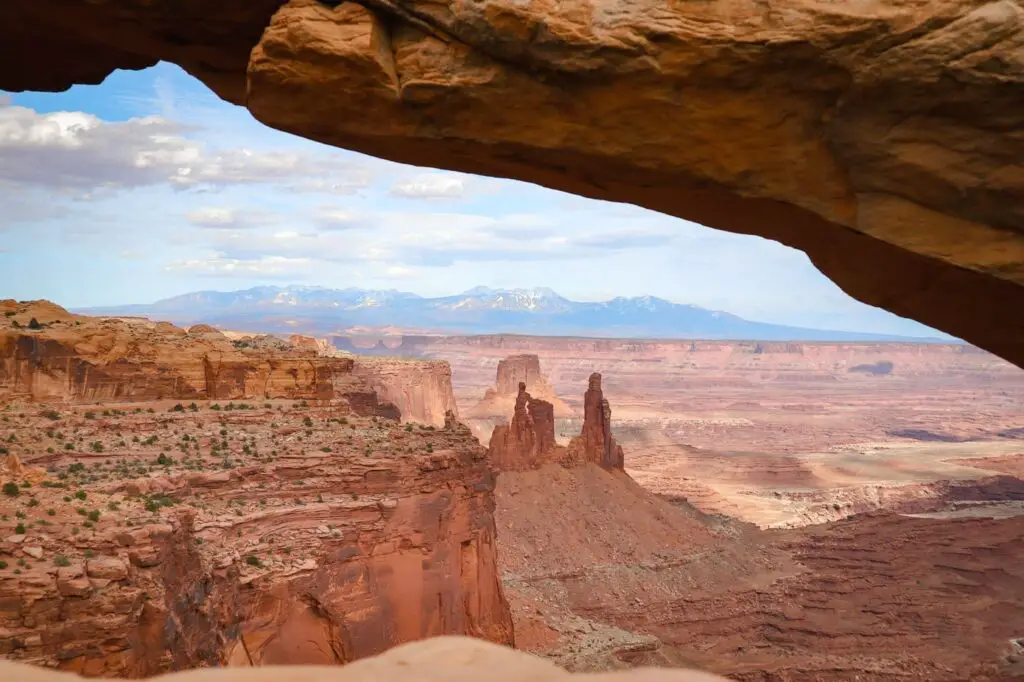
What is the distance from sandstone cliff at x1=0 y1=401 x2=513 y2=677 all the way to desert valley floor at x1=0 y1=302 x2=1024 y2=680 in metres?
0.05

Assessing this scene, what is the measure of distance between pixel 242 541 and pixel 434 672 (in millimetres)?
13609

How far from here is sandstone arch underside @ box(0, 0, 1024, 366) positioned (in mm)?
6598

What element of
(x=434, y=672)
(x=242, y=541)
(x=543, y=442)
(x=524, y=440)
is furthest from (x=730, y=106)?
(x=543, y=442)

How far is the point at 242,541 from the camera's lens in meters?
17.2

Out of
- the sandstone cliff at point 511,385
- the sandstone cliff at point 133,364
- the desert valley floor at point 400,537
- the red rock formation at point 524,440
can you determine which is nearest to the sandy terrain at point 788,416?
the desert valley floor at point 400,537

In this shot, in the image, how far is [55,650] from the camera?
1080cm

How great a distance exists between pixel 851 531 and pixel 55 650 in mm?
49566

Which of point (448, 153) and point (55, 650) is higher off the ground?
point (448, 153)

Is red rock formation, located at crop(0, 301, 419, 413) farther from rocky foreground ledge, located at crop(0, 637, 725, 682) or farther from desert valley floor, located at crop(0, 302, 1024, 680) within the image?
rocky foreground ledge, located at crop(0, 637, 725, 682)

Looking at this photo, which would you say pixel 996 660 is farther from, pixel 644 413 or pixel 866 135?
pixel 644 413

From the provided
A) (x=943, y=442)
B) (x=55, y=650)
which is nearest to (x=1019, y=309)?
(x=55, y=650)

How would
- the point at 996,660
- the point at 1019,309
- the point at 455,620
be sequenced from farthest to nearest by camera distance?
1. the point at 996,660
2. the point at 455,620
3. the point at 1019,309

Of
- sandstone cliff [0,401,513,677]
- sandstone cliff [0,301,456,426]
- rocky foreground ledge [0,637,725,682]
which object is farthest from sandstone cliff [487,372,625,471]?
rocky foreground ledge [0,637,725,682]

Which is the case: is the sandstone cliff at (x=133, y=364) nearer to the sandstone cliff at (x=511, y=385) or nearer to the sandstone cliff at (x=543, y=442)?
the sandstone cliff at (x=543, y=442)
